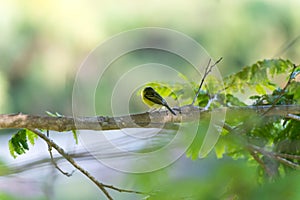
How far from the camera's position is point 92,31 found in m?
2.40

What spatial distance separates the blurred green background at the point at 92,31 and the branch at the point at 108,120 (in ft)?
5.29

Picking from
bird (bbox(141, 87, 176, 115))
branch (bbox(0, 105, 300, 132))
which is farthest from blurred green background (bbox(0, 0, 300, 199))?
branch (bbox(0, 105, 300, 132))

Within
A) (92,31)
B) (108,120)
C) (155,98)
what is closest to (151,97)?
(155,98)

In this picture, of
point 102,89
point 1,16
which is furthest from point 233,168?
point 1,16

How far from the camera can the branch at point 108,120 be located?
58cm

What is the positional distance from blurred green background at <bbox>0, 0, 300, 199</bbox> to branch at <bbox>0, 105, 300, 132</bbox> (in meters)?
1.61

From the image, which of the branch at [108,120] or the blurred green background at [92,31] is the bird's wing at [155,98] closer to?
the branch at [108,120]

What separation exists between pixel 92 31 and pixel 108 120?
6.01 feet

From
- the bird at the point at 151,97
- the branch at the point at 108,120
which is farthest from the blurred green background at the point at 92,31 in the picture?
the branch at the point at 108,120

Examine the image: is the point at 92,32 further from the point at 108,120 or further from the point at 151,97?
the point at 108,120

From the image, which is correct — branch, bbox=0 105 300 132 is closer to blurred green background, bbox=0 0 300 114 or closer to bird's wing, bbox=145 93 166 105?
bird's wing, bbox=145 93 166 105

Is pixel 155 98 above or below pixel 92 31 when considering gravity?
below

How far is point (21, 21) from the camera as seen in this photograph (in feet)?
7.82

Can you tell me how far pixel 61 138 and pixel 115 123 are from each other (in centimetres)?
32
